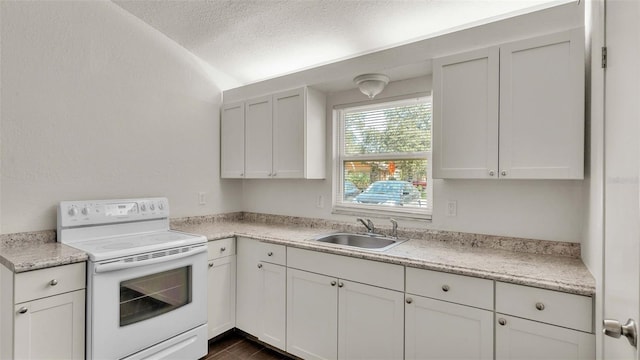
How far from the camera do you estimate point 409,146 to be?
8.46 feet

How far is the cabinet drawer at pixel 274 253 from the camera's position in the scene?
92.7 inches

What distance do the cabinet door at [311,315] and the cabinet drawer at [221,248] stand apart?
0.64 meters

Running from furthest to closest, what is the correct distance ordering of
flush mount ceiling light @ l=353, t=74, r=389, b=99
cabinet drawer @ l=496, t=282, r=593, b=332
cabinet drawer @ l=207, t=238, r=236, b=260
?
cabinet drawer @ l=207, t=238, r=236, b=260
flush mount ceiling light @ l=353, t=74, r=389, b=99
cabinet drawer @ l=496, t=282, r=593, b=332

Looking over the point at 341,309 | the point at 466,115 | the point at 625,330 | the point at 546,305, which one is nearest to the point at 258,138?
the point at 341,309

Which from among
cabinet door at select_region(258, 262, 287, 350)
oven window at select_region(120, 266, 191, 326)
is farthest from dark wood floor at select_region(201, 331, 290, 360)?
oven window at select_region(120, 266, 191, 326)

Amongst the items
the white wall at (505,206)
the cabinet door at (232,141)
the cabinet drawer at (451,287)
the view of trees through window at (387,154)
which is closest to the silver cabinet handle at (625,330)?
the cabinet drawer at (451,287)

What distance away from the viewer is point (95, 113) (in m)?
2.44

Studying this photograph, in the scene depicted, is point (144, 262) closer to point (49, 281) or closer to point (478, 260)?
point (49, 281)

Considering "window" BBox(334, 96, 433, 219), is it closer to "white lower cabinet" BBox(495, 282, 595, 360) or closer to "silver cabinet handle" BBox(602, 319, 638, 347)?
"white lower cabinet" BBox(495, 282, 595, 360)

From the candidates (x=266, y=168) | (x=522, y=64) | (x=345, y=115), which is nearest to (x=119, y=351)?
(x=266, y=168)

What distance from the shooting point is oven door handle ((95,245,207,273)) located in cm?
180

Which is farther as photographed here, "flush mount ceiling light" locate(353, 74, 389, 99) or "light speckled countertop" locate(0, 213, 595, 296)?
"flush mount ceiling light" locate(353, 74, 389, 99)

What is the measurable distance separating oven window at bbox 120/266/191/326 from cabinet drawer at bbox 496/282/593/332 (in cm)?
199

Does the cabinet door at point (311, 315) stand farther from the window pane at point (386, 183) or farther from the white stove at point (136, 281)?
the window pane at point (386, 183)
